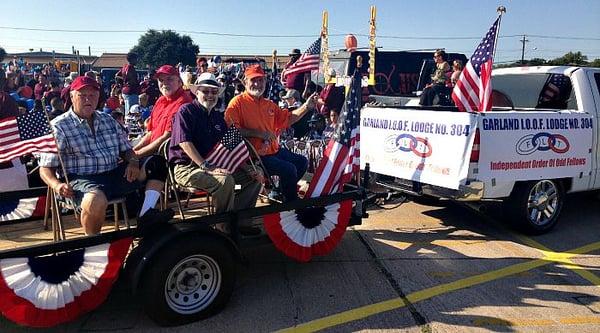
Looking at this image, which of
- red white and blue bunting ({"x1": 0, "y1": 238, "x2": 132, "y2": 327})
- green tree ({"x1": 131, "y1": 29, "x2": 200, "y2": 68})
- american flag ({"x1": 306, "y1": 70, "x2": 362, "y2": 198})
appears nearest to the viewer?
red white and blue bunting ({"x1": 0, "y1": 238, "x2": 132, "y2": 327})

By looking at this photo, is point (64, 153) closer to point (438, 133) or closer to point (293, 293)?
point (293, 293)

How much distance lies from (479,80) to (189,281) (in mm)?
4002

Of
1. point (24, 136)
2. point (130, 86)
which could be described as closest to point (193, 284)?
point (24, 136)

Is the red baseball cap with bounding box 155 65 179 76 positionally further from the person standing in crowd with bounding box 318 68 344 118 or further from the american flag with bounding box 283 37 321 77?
the person standing in crowd with bounding box 318 68 344 118

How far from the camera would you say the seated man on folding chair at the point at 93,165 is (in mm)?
3354

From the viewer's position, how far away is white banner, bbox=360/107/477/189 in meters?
4.95

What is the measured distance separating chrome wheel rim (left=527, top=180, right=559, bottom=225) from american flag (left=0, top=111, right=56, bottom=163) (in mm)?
4756

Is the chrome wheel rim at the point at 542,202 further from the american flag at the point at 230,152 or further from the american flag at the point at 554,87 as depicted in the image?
the american flag at the point at 230,152

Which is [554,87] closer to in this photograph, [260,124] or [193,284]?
[260,124]

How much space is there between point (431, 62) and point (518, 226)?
21.2ft

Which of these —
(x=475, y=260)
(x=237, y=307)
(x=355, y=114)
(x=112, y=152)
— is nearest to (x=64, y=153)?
(x=112, y=152)

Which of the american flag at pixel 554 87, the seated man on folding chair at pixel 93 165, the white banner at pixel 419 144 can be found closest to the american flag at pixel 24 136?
the seated man on folding chair at pixel 93 165

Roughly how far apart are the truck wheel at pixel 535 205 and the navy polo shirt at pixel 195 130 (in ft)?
10.9

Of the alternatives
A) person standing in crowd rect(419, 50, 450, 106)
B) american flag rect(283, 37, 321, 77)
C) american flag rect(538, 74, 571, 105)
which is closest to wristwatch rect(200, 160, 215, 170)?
american flag rect(283, 37, 321, 77)
